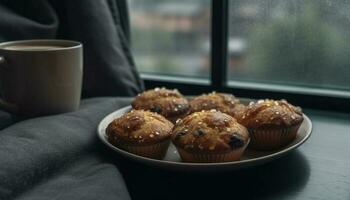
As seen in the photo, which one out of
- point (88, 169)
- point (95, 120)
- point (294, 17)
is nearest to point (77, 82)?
point (95, 120)

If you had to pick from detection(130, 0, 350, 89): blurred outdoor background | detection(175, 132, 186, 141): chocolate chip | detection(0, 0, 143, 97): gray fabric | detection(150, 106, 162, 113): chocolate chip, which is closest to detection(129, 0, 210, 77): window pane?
detection(130, 0, 350, 89): blurred outdoor background

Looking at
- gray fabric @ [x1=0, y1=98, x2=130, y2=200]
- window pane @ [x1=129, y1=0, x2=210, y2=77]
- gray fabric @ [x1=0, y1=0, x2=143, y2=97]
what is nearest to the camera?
gray fabric @ [x1=0, y1=98, x2=130, y2=200]

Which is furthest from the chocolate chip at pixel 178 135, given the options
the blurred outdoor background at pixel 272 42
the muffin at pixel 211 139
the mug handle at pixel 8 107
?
the blurred outdoor background at pixel 272 42

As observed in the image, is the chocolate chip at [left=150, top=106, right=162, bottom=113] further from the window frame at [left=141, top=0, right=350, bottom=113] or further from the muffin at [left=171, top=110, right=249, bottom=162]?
the window frame at [left=141, top=0, right=350, bottom=113]

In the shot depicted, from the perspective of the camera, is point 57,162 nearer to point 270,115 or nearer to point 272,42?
point 270,115

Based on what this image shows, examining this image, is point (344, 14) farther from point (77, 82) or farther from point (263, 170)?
point (77, 82)

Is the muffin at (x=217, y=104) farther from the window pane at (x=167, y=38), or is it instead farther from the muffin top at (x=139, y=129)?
the window pane at (x=167, y=38)

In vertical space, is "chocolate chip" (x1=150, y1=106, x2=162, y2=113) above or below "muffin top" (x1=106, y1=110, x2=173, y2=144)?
below

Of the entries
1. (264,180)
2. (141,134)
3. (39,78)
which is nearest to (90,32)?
(39,78)

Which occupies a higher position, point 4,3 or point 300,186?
point 4,3
